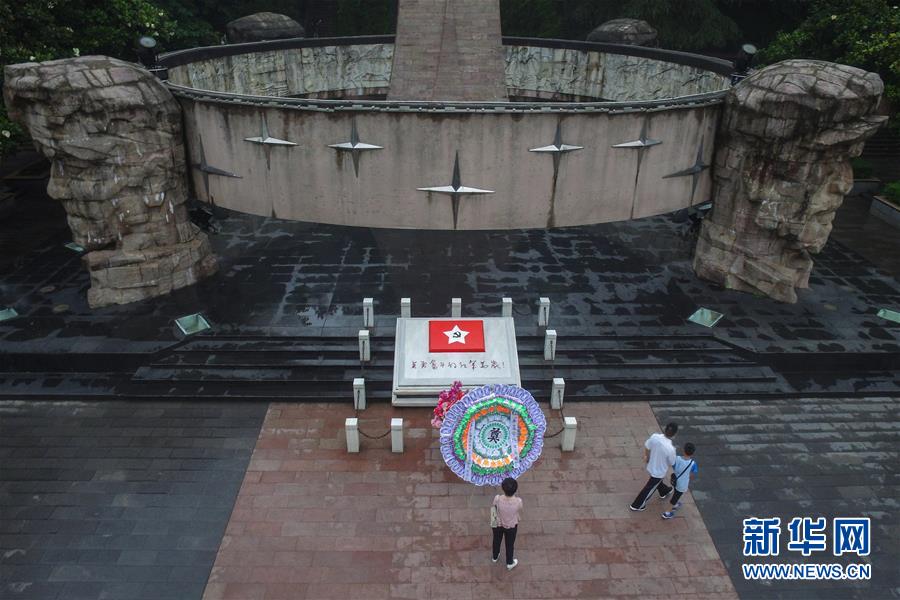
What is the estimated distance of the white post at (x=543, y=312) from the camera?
1262cm

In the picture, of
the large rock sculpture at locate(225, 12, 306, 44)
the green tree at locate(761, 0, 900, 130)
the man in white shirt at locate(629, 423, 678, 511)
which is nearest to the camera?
the man in white shirt at locate(629, 423, 678, 511)

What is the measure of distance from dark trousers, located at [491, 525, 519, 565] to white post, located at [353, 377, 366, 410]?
152 inches

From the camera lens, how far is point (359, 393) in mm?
10930

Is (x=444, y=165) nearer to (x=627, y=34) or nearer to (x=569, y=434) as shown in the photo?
(x=569, y=434)

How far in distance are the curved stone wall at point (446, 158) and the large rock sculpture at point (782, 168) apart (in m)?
0.88

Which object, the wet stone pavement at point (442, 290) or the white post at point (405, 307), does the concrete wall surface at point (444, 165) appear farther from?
the wet stone pavement at point (442, 290)

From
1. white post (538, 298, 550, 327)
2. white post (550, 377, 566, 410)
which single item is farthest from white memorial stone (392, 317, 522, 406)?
white post (538, 298, 550, 327)

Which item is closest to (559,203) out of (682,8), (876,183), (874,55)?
(874,55)

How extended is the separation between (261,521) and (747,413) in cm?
866

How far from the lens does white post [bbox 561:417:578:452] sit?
1000 centimetres

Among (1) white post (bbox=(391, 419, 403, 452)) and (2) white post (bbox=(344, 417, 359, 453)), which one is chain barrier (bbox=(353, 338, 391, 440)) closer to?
(2) white post (bbox=(344, 417, 359, 453))

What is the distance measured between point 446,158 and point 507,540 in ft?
21.5

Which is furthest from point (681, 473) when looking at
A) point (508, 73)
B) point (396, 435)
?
point (508, 73)

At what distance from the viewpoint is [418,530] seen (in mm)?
8797
